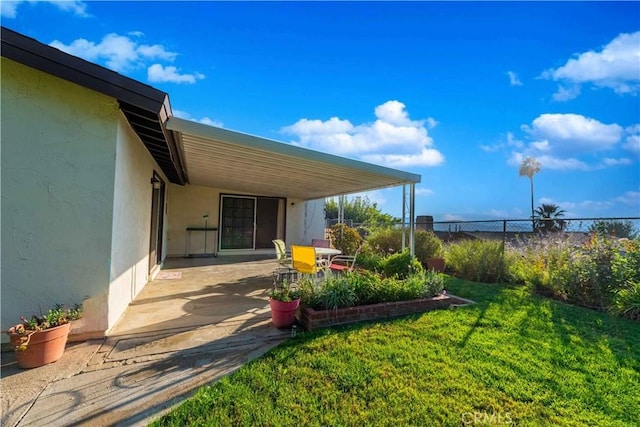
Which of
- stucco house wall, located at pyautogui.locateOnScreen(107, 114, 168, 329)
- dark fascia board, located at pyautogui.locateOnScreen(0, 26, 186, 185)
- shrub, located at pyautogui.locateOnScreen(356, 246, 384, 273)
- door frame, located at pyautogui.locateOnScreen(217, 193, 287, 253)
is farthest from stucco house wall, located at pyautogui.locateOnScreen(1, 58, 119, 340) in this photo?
door frame, located at pyautogui.locateOnScreen(217, 193, 287, 253)

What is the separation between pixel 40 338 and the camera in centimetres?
251

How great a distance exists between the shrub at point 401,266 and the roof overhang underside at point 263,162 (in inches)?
61.0

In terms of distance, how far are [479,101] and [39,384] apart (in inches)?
504

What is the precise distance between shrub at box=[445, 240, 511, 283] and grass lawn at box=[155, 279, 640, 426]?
292 centimetres

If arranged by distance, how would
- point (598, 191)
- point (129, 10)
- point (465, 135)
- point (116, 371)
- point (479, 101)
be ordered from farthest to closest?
point (598, 191) < point (465, 135) < point (479, 101) < point (129, 10) < point (116, 371)

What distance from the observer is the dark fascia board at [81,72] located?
2.65m

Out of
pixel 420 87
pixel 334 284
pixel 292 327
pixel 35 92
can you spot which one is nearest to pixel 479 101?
pixel 420 87

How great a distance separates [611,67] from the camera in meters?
6.54

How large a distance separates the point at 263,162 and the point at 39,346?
391 centimetres

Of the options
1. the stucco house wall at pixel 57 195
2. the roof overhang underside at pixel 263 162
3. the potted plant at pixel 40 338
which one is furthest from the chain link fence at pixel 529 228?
the potted plant at pixel 40 338

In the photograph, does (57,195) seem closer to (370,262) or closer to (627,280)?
(370,262)

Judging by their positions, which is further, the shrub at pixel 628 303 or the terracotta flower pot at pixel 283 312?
the shrub at pixel 628 303

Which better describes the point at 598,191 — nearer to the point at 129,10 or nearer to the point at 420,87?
the point at 420,87

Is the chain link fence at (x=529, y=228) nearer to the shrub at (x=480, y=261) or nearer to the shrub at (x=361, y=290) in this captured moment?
the shrub at (x=480, y=261)
